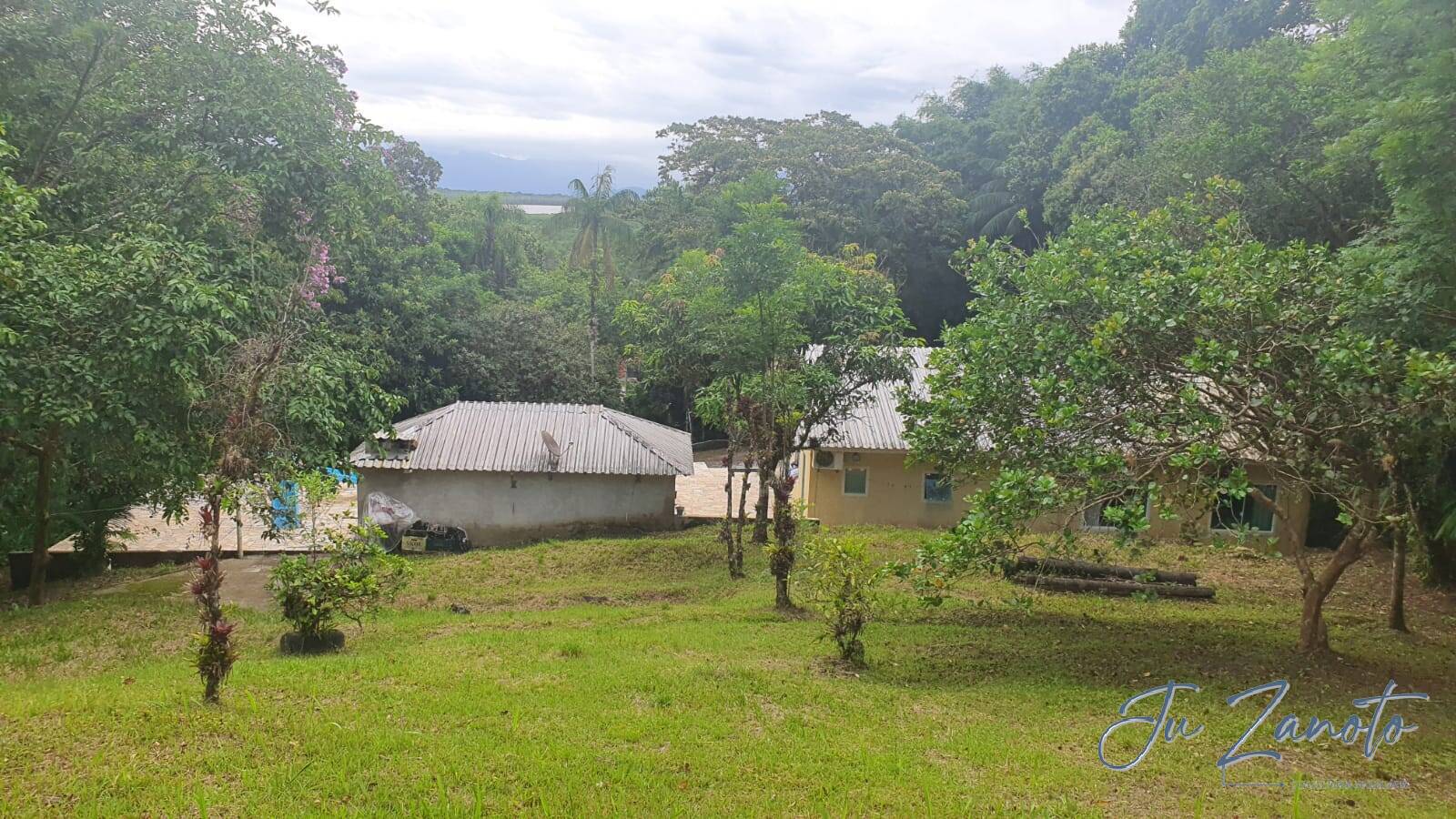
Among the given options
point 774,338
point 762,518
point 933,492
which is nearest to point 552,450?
point 762,518

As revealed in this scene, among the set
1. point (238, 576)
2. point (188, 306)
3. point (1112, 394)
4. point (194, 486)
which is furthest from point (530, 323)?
Result: point (1112, 394)

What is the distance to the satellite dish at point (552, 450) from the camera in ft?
64.8

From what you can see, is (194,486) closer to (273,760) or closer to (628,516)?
(273,760)

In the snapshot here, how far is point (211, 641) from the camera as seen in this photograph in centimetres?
684

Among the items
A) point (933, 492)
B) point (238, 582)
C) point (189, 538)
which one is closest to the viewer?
point (238, 582)

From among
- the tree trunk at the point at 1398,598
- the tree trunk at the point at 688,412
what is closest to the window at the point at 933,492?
the tree trunk at the point at 1398,598

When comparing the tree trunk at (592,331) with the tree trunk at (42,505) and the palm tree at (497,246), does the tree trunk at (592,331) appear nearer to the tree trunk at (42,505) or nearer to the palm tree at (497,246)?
the palm tree at (497,246)

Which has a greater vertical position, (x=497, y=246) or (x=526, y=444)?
(x=497, y=246)

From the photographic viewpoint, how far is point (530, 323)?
30125 mm

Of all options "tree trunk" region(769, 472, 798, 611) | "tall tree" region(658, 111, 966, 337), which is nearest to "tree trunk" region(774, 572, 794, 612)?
"tree trunk" region(769, 472, 798, 611)

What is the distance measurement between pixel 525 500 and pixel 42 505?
9.54 m

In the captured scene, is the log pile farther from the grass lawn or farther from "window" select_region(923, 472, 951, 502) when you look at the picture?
"window" select_region(923, 472, 951, 502)

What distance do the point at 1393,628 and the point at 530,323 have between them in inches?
961

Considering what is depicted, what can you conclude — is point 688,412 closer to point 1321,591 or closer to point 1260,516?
point 1260,516
